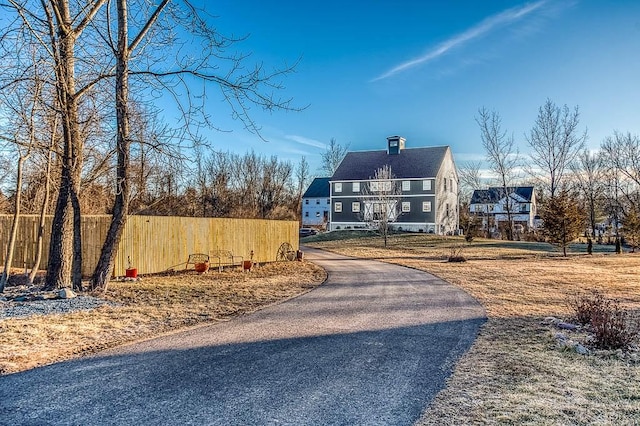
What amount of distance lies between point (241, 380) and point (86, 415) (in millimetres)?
1466

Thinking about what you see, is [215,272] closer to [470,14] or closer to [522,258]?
[470,14]

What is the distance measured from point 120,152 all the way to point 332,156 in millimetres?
48985

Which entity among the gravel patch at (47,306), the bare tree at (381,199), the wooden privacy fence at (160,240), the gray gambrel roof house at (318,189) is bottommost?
the gravel patch at (47,306)

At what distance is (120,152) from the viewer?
9789mm

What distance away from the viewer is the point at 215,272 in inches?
576

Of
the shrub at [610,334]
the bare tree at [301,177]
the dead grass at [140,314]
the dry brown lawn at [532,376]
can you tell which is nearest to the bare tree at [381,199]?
the bare tree at [301,177]

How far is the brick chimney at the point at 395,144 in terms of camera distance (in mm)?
41219

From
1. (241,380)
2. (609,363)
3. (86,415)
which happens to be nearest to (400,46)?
(609,363)

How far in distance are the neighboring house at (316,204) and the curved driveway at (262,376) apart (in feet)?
147

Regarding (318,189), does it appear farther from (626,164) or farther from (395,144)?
(626,164)

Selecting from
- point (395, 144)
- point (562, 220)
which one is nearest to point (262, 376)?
point (562, 220)

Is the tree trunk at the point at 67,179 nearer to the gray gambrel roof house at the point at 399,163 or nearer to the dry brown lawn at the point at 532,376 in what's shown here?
the dry brown lawn at the point at 532,376

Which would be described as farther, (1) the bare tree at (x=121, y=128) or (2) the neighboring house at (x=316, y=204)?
(2) the neighboring house at (x=316, y=204)

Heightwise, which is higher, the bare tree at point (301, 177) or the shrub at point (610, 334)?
the bare tree at point (301, 177)
